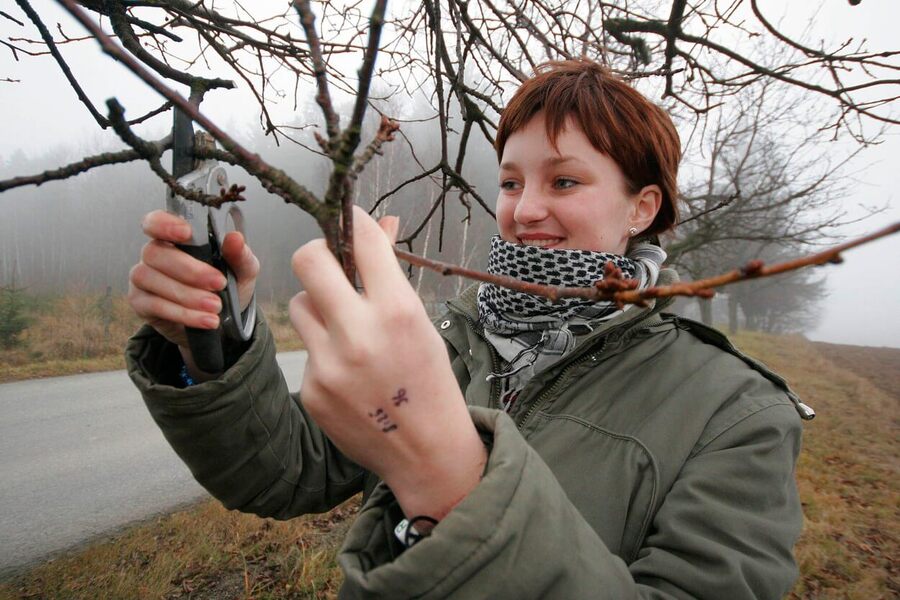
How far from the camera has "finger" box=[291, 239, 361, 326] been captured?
2.05ft

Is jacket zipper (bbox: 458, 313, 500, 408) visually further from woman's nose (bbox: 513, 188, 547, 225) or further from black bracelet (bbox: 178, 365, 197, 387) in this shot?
black bracelet (bbox: 178, 365, 197, 387)

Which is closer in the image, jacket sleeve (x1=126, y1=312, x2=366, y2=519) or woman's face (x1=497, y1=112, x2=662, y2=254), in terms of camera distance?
jacket sleeve (x1=126, y1=312, x2=366, y2=519)

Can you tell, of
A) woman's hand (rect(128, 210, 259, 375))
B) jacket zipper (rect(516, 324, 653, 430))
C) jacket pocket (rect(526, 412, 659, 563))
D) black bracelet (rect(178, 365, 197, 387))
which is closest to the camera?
woman's hand (rect(128, 210, 259, 375))

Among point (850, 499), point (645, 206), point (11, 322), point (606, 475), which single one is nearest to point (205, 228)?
point (606, 475)

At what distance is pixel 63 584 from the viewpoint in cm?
279

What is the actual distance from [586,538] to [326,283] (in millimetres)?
556

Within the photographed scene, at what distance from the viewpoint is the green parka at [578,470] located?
684mm

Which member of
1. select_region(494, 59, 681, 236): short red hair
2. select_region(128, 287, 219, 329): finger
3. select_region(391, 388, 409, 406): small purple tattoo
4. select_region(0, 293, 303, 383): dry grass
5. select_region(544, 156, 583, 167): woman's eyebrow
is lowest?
select_region(0, 293, 303, 383): dry grass

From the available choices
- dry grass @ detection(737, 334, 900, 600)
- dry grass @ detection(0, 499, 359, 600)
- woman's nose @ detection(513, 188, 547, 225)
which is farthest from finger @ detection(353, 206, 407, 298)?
dry grass @ detection(737, 334, 900, 600)

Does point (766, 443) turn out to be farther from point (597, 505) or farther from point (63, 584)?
point (63, 584)

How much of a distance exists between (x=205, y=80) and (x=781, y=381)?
58.2 inches

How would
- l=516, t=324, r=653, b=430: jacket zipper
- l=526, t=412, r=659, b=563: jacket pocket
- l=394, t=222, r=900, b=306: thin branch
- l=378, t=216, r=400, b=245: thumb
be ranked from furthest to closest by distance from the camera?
l=516, t=324, r=653, b=430: jacket zipper
l=526, t=412, r=659, b=563: jacket pocket
l=378, t=216, r=400, b=245: thumb
l=394, t=222, r=900, b=306: thin branch

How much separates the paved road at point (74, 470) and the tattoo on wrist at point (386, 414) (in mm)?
3816

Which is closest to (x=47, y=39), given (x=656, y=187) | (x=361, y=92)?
(x=361, y=92)
